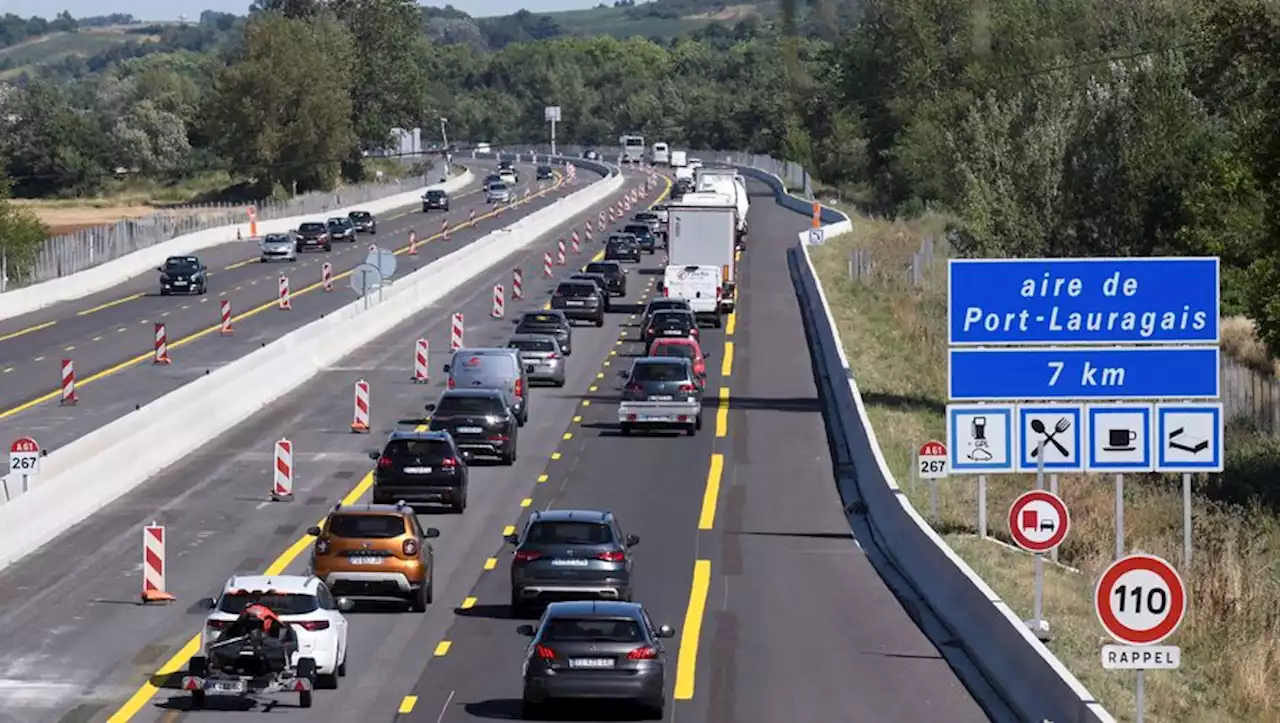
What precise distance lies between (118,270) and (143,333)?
821 inches

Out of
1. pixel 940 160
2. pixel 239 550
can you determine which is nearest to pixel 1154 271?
pixel 239 550

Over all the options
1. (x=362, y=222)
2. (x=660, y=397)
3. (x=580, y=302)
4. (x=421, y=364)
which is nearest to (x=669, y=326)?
(x=421, y=364)

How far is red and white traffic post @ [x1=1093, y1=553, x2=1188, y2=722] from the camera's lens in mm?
17344

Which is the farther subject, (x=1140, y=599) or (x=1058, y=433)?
(x=1058, y=433)

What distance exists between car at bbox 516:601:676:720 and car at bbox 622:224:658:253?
7622cm

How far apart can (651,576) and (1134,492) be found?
59.4 ft

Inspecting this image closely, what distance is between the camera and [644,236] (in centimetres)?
9988

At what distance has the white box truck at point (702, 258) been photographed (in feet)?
234

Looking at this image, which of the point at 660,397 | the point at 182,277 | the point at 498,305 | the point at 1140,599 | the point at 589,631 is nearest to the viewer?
the point at 1140,599

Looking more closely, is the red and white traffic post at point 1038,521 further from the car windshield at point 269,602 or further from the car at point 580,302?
the car at point 580,302

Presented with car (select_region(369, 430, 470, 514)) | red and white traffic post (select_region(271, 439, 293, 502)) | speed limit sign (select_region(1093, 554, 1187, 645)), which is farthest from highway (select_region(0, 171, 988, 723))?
speed limit sign (select_region(1093, 554, 1187, 645))

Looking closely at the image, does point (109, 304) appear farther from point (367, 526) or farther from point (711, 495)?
point (367, 526)

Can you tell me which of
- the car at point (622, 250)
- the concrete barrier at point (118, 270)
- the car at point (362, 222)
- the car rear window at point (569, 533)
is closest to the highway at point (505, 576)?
the car rear window at point (569, 533)

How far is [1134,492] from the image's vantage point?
1842 inches
